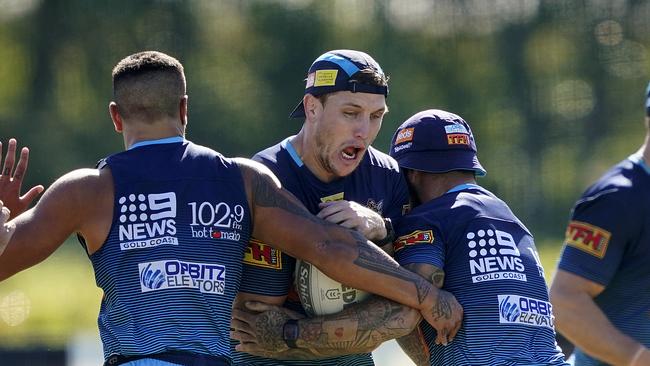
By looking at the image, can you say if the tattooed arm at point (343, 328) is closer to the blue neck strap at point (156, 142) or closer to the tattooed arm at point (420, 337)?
the tattooed arm at point (420, 337)

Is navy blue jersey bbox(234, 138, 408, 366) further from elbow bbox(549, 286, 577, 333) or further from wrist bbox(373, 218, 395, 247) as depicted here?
elbow bbox(549, 286, 577, 333)

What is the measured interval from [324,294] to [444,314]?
19.5 inches

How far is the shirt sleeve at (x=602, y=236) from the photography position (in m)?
5.03

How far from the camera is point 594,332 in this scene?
5027 millimetres

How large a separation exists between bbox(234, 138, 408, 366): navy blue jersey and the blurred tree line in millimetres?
5123

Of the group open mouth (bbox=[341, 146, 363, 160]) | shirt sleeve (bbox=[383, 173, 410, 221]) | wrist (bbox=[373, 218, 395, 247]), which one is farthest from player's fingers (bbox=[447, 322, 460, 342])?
open mouth (bbox=[341, 146, 363, 160])

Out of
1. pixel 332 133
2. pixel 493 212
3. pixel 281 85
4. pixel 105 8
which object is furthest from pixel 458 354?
pixel 105 8

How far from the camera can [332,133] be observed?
4930mm

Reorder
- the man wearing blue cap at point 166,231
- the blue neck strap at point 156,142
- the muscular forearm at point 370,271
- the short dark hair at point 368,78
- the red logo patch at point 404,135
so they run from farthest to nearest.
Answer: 1. the red logo patch at point 404,135
2. the short dark hair at point 368,78
3. the muscular forearm at point 370,271
4. the blue neck strap at point 156,142
5. the man wearing blue cap at point 166,231

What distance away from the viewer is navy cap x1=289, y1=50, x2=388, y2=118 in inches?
193

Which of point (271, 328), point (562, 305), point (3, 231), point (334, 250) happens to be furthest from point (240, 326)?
point (562, 305)

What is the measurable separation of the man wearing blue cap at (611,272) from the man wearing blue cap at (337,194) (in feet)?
2.65

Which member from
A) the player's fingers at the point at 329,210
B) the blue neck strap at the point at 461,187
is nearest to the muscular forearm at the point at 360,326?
the player's fingers at the point at 329,210

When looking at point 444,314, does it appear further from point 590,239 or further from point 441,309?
point 590,239
